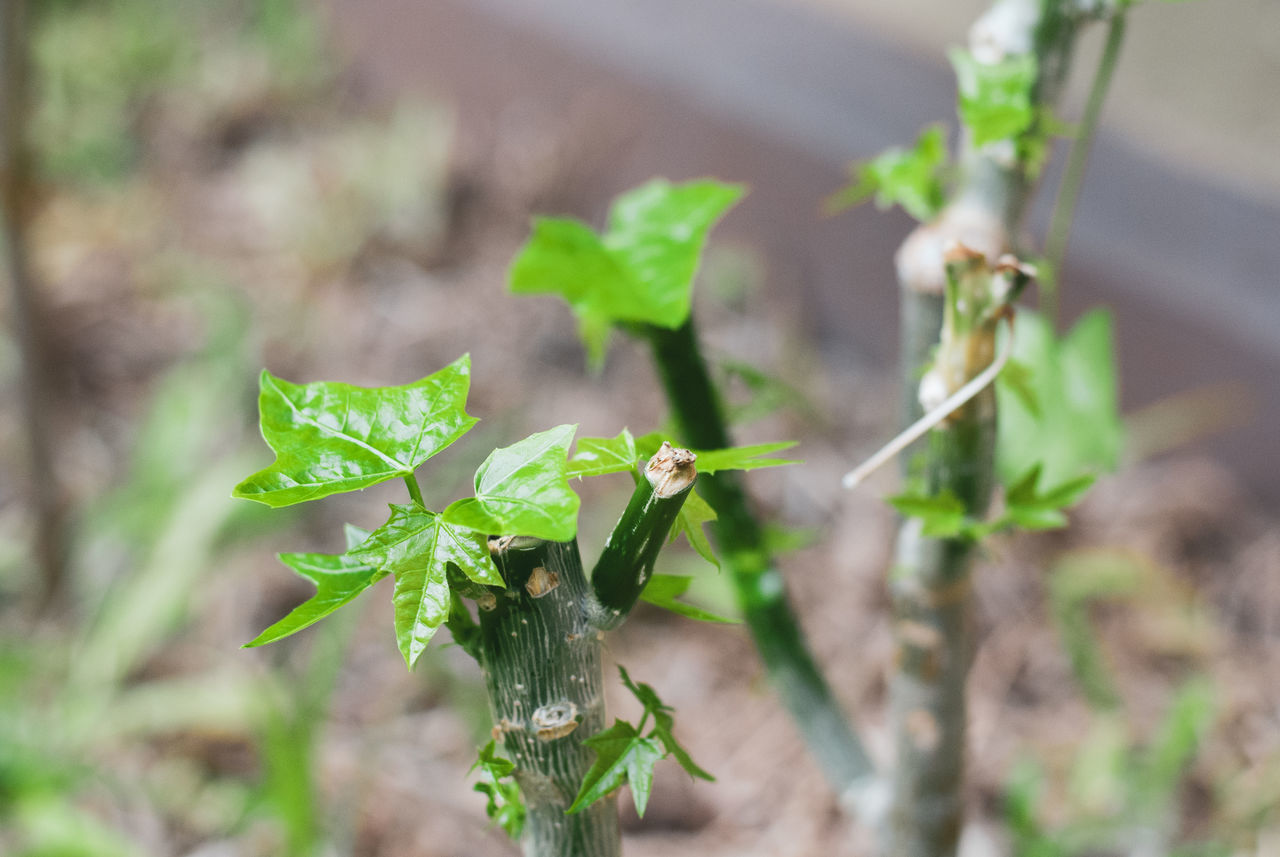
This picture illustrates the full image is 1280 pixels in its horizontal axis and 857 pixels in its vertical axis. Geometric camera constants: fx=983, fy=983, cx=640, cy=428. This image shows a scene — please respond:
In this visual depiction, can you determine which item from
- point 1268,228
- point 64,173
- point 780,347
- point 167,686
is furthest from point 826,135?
point 64,173

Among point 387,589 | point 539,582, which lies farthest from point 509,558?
point 387,589

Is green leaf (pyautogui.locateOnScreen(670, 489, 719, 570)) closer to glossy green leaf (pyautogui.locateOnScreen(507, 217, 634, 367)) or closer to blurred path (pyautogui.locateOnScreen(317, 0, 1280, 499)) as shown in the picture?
glossy green leaf (pyautogui.locateOnScreen(507, 217, 634, 367))

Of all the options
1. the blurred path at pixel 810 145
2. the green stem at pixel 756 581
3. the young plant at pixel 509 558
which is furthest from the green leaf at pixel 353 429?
the blurred path at pixel 810 145

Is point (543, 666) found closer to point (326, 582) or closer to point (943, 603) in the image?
point (326, 582)

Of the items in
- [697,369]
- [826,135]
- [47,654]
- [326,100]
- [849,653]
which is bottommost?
[47,654]

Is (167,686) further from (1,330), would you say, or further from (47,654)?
(1,330)

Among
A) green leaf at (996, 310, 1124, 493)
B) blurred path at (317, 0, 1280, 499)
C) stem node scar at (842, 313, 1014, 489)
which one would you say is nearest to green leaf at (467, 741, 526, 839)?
stem node scar at (842, 313, 1014, 489)
